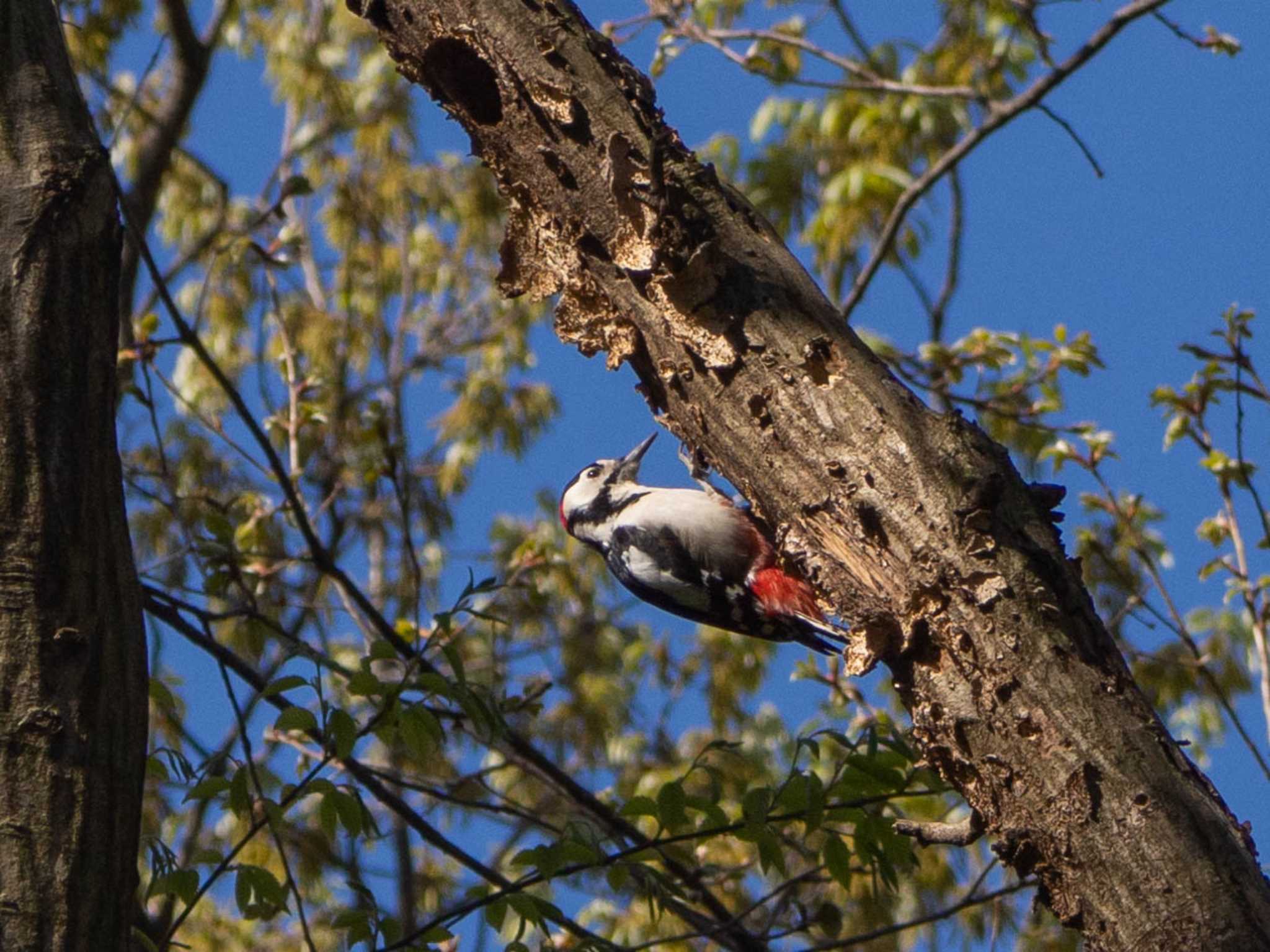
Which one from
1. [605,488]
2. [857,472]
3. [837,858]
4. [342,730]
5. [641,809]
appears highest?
[605,488]

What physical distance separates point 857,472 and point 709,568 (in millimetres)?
2289

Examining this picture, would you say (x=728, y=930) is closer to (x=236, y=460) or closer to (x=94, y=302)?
(x=94, y=302)

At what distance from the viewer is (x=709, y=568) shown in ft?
15.0

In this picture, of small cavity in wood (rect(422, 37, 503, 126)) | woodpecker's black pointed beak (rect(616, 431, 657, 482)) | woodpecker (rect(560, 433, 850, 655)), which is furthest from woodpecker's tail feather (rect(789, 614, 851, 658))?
small cavity in wood (rect(422, 37, 503, 126))

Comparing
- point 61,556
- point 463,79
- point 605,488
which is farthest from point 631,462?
point 61,556

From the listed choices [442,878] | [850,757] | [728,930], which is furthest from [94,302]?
[442,878]

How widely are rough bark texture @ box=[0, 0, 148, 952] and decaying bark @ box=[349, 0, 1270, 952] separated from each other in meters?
0.82

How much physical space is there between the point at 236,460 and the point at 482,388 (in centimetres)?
170

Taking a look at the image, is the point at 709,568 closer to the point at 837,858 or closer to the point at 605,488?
the point at 605,488

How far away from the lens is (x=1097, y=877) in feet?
6.30

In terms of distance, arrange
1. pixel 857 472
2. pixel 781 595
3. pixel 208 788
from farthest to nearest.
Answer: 1. pixel 781 595
2. pixel 208 788
3. pixel 857 472

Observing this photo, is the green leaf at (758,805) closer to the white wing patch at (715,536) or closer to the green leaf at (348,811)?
the green leaf at (348,811)

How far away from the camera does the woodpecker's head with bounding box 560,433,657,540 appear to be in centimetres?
511

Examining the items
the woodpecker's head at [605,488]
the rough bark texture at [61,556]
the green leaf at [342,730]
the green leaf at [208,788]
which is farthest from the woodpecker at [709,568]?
the rough bark texture at [61,556]
